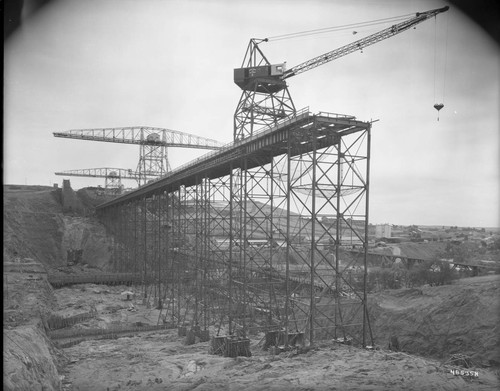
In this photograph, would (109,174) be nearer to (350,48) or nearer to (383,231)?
(383,231)

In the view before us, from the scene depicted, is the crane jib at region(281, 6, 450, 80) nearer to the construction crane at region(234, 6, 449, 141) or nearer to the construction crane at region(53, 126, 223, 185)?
the construction crane at region(234, 6, 449, 141)

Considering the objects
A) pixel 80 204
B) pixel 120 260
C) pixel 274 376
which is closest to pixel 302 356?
pixel 274 376

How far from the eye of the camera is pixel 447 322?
1883cm

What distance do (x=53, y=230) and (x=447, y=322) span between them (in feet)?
151

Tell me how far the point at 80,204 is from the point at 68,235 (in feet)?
33.3

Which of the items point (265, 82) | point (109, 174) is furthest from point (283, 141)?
point (109, 174)

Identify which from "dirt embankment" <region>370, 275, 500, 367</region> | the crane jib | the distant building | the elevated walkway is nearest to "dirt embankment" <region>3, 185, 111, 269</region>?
the elevated walkway

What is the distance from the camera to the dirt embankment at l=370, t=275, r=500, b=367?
668 inches

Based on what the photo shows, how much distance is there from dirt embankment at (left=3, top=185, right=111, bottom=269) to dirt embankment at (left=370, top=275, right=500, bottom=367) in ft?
122

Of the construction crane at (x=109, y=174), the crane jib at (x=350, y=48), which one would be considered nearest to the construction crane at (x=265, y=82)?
the crane jib at (x=350, y=48)

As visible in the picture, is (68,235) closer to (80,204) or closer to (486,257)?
(80,204)

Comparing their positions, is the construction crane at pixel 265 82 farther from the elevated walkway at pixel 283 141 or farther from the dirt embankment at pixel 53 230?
the dirt embankment at pixel 53 230

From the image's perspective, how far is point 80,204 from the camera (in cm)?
5841

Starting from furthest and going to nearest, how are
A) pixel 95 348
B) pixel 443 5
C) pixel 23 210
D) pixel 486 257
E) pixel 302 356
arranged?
pixel 23 210, pixel 486 257, pixel 95 348, pixel 302 356, pixel 443 5
